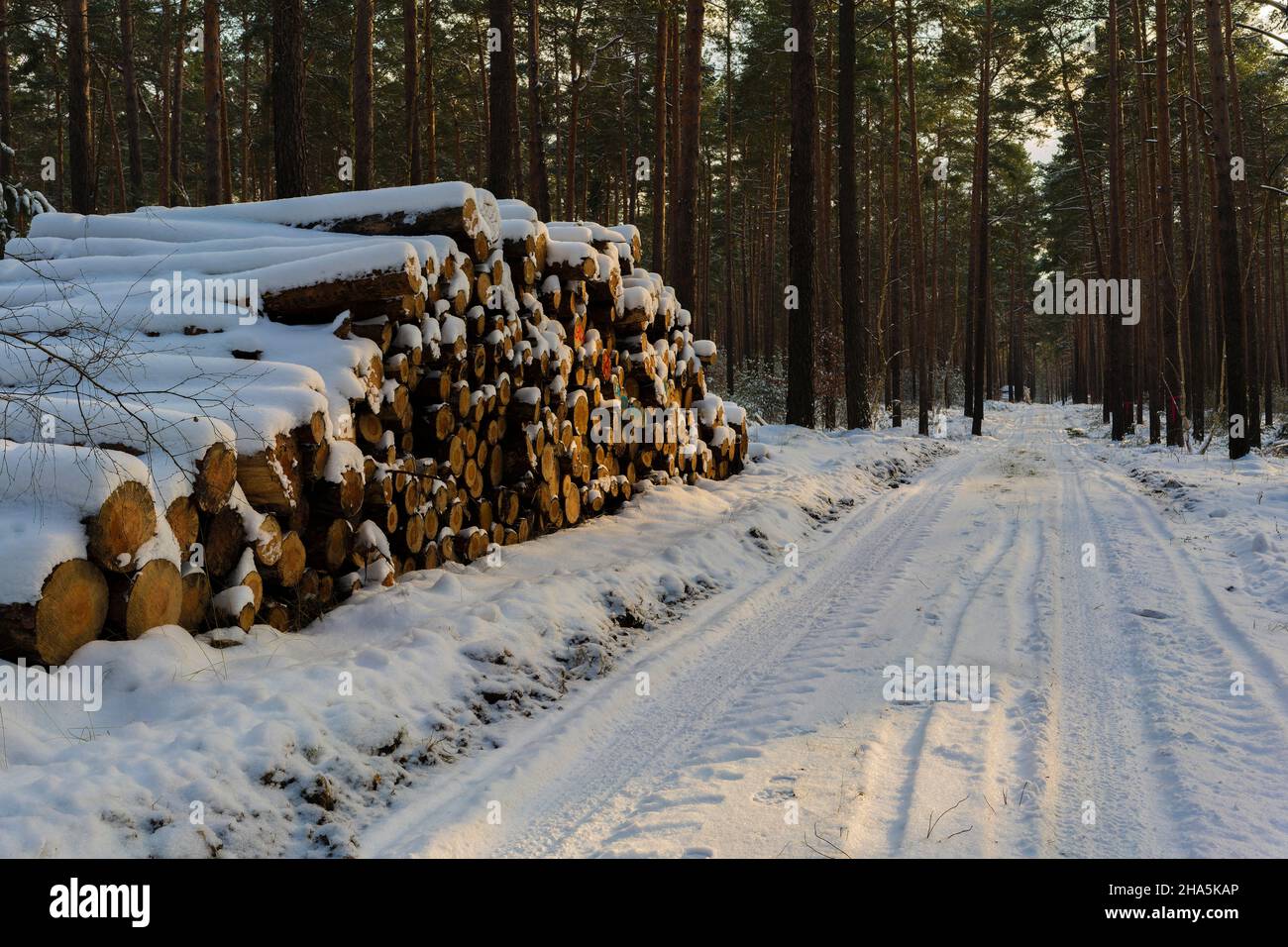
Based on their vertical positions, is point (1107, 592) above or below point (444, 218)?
below

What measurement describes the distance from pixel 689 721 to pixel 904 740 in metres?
1.08

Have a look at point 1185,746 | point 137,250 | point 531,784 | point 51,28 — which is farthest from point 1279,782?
point 51,28

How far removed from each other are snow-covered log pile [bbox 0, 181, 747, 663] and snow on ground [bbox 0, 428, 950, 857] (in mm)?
287

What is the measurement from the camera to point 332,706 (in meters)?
3.88

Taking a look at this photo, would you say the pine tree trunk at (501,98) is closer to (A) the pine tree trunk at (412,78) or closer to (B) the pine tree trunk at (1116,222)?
(A) the pine tree trunk at (412,78)

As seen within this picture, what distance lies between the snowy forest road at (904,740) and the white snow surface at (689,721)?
0.02 meters

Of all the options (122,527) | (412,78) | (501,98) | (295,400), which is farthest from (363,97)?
(122,527)

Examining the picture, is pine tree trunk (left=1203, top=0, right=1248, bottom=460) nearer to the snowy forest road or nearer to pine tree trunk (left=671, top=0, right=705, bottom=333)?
pine tree trunk (left=671, top=0, right=705, bottom=333)

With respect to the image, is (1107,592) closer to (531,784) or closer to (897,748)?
(897,748)

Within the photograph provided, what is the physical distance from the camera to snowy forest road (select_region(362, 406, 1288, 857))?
128 inches

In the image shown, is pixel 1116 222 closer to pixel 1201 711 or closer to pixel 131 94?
pixel 1201 711
